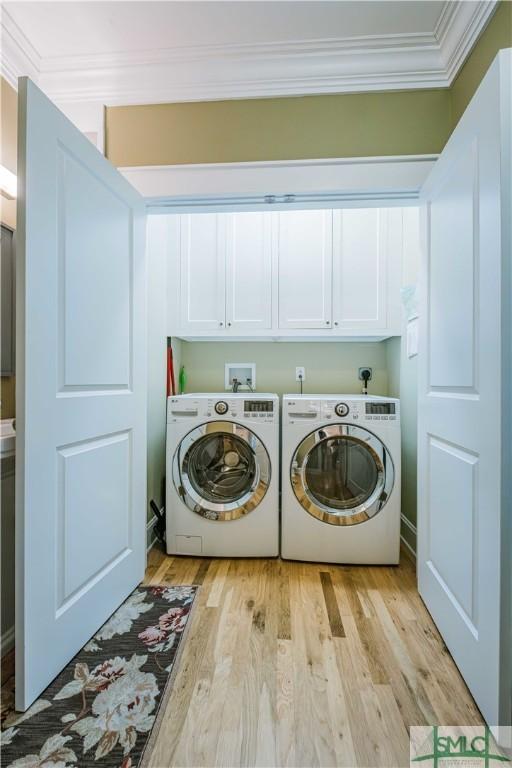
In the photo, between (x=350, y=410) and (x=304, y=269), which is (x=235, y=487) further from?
(x=304, y=269)

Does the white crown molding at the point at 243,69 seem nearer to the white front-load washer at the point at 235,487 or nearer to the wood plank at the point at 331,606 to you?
the white front-load washer at the point at 235,487

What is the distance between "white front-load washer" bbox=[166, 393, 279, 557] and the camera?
80.7 inches

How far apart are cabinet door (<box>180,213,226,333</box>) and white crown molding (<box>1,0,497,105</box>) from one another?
2.52ft

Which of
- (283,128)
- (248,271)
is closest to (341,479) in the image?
(248,271)

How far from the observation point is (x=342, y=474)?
2.08m

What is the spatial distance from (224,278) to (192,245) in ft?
1.05

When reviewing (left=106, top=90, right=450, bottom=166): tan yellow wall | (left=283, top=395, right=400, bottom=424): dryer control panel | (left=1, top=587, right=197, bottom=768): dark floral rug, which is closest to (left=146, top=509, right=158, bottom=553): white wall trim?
(left=1, top=587, right=197, bottom=768): dark floral rug

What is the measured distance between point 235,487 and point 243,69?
215 centimetres

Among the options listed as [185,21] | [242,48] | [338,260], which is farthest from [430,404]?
[185,21]

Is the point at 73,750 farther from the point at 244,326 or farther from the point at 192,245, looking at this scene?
the point at 192,245

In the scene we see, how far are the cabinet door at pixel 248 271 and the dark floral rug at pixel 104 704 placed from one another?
1745mm

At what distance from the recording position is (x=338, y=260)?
2.37 m

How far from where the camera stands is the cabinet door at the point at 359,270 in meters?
2.33

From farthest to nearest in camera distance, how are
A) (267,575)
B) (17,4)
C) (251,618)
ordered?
1. (267,575)
2. (251,618)
3. (17,4)
